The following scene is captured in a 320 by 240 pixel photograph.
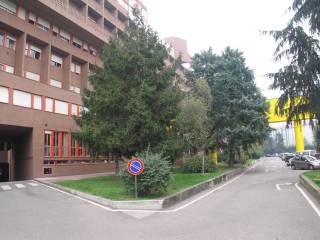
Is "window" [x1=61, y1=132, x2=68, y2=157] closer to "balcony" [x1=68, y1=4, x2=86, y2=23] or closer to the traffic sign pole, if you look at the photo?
"balcony" [x1=68, y1=4, x2=86, y2=23]

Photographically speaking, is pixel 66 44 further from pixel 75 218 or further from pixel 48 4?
pixel 75 218

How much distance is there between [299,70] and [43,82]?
21609 millimetres

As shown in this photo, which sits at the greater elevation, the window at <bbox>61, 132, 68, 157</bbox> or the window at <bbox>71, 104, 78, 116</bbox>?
the window at <bbox>71, 104, 78, 116</bbox>

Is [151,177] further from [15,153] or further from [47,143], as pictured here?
[15,153]

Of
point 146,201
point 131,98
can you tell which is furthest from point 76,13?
point 146,201

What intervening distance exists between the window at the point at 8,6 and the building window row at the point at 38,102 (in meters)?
7.05

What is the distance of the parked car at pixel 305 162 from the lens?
3646cm

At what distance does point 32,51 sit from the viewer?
32.9m

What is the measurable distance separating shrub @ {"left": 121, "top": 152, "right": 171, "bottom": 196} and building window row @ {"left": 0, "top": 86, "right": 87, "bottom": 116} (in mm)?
11742

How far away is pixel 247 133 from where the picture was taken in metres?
36.3

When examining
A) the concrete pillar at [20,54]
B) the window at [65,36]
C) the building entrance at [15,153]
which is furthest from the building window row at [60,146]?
the window at [65,36]

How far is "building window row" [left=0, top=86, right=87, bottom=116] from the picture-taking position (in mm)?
27766

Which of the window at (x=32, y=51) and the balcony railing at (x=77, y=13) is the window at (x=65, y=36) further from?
the window at (x=32, y=51)

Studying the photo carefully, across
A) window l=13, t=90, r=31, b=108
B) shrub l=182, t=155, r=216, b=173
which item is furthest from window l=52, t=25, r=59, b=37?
shrub l=182, t=155, r=216, b=173
